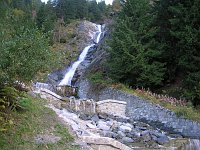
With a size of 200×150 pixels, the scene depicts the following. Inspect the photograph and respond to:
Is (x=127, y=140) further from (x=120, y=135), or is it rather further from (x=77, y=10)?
(x=77, y=10)

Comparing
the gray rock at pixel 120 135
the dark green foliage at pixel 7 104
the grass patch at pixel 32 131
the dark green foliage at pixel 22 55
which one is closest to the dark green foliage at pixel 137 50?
the gray rock at pixel 120 135

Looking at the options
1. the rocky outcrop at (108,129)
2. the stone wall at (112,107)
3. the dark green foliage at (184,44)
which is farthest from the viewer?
the stone wall at (112,107)

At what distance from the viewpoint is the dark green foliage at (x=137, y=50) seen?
20.0m

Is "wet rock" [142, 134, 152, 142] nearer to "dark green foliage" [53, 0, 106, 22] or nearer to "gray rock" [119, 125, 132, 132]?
"gray rock" [119, 125, 132, 132]

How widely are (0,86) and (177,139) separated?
9.16 m

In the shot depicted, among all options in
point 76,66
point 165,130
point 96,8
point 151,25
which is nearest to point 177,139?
point 165,130

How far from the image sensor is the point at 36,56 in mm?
7520

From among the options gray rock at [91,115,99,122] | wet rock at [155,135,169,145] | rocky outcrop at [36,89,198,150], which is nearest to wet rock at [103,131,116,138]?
rocky outcrop at [36,89,198,150]

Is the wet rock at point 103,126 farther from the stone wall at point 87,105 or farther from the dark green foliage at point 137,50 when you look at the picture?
the dark green foliage at point 137,50

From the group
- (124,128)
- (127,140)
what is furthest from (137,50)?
(127,140)

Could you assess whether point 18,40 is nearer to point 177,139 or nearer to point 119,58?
point 177,139

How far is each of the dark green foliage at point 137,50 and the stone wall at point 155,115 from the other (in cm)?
146

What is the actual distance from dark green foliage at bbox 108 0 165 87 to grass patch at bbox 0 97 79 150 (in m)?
10.9

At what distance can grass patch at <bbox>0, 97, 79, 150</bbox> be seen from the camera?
7621mm
